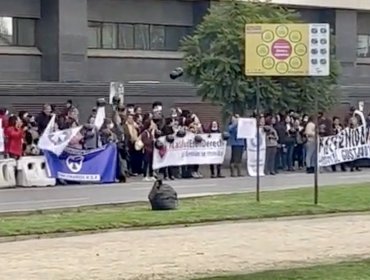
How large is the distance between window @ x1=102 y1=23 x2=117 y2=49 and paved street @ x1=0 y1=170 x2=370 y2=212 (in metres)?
15.1

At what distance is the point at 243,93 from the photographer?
3694 cm

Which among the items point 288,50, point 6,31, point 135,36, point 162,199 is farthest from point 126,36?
point 162,199

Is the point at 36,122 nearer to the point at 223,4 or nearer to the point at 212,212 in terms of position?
the point at 223,4

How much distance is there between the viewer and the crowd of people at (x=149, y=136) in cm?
2964

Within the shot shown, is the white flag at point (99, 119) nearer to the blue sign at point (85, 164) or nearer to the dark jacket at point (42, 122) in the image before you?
the blue sign at point (85, 164)

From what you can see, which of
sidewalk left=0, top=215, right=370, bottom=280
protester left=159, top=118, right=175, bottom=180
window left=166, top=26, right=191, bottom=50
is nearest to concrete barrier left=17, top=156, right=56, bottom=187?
protester left=159, top=118, right=175, bottom=180

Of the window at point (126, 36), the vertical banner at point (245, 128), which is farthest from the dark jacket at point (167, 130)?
the window at point (126, 36)

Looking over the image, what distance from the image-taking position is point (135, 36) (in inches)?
1868

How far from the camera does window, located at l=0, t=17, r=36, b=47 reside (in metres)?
42.9

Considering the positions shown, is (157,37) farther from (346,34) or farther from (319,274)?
(319,274)

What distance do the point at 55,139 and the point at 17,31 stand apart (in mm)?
15509

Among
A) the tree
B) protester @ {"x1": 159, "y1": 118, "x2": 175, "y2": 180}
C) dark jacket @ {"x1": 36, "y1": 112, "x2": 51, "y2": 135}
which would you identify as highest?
the tree

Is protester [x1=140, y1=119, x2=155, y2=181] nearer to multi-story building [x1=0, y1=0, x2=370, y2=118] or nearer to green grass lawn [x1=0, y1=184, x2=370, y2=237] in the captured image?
green grass lawn [x1=0, y1=184, x2=370, y2=237]

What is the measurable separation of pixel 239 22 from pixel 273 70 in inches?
651
